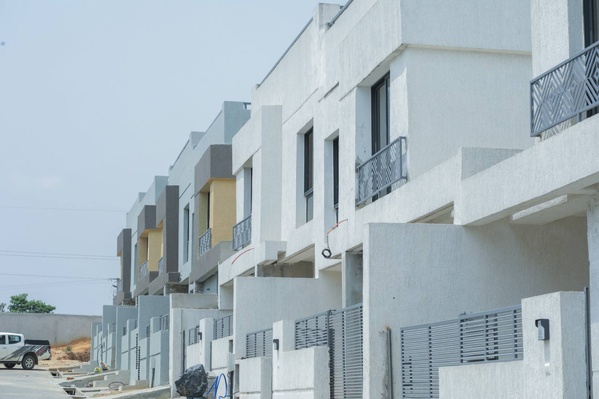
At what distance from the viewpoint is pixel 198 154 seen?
128 feet

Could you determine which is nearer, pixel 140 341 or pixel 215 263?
pixel 215 263

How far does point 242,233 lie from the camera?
29.1 meters

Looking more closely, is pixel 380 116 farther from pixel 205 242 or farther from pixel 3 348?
pixel 3 348

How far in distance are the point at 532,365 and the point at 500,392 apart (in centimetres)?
84

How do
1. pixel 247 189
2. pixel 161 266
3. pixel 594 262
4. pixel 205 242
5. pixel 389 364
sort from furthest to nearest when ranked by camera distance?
pixel 161 266, pixel 205 242, pixel 247 189, pixel 389 364, pixel 594 262

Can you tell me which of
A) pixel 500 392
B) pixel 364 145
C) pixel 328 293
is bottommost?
pixel 500 392

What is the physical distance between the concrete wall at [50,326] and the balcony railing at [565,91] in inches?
2332

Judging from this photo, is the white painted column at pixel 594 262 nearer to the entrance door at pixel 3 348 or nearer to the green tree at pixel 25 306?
the entrance door at pixel 3 348

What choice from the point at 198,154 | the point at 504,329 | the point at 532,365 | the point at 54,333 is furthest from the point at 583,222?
the point at 54,333

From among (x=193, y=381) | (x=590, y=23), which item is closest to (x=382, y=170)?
(x=193, y=381)

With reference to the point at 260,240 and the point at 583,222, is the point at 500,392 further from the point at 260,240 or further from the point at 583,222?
the point at 260,240

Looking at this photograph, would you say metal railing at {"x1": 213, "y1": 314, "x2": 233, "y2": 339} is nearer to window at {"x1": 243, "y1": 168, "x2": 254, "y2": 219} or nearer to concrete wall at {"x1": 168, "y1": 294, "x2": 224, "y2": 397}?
window at {"x1": 243, "y1": 168, "x2": 254, "y2": 219}

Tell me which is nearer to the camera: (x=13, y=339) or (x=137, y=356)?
(x=137, y=356)

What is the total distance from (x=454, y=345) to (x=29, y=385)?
2975 cm
